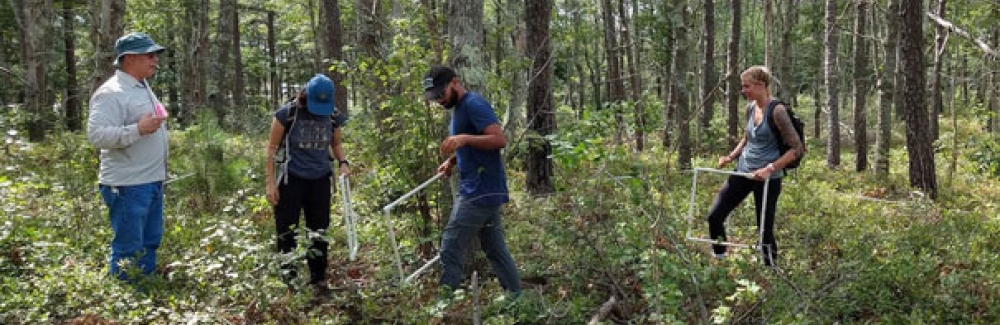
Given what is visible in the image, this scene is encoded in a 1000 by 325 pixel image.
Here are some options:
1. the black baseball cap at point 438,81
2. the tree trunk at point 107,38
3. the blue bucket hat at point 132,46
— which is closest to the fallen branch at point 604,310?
the black baseball cap at point 438,81

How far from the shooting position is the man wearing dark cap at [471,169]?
4527mm

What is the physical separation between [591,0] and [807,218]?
18028mm

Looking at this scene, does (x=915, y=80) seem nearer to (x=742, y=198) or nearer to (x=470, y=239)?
(x=742, y=198)

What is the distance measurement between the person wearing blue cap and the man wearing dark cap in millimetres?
959

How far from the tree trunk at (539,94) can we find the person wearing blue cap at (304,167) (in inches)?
159

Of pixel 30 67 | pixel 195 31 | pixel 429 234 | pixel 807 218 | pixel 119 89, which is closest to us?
pixel 119 89

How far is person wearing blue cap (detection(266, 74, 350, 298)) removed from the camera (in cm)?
516

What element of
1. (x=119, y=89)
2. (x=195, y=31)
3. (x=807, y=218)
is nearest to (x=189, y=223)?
(x=119, y=89)

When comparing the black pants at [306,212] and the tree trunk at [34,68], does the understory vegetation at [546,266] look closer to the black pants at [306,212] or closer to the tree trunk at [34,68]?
the black pants at [306,212]

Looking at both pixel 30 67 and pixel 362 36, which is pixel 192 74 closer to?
pixel 30 67

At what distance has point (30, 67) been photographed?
13359mm

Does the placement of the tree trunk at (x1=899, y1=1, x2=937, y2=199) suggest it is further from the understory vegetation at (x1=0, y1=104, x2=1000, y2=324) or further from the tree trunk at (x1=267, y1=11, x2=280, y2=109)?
the tree trunk at (x1=267, y1=11, x2=280, y2=109)

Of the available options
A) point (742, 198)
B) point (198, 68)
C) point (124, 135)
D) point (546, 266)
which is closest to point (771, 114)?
point (742, 198)

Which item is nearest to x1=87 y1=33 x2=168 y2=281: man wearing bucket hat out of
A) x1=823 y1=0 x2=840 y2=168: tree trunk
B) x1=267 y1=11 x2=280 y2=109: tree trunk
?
x1=823 y1=0 x2=840 y2=168: tree trunk
